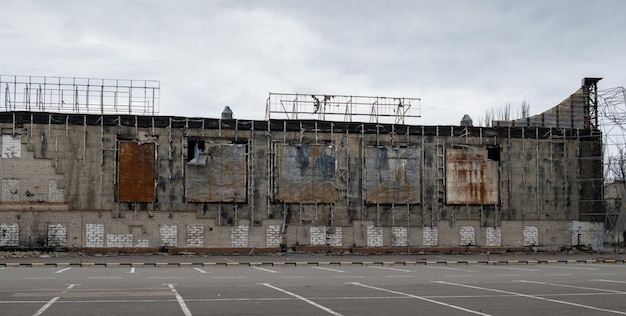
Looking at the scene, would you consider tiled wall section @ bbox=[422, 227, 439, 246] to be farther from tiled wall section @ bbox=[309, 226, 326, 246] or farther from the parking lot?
the parking lot

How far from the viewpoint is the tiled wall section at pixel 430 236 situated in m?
45.4

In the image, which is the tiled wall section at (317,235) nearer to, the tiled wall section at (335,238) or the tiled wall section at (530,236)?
the tiled wall section at (335,238)

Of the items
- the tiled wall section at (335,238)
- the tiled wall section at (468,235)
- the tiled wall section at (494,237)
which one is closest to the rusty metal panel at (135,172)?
the tiled wall section at (335,238)

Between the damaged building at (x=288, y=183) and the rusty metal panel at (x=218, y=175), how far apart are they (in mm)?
61

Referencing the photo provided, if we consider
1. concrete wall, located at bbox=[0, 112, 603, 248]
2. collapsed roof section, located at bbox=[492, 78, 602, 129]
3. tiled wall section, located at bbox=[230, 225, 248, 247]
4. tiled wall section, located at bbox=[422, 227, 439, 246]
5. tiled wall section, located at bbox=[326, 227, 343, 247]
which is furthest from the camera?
collapsed roof section, located at bbox=[492, 78, 602, 129]

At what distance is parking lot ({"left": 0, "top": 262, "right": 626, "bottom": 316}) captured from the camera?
16.2m

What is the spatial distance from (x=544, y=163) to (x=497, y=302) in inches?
1245

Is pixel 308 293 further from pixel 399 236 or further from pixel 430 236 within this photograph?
pixel 430 236

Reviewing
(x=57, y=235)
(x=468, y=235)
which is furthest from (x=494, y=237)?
(x=57, y=235)

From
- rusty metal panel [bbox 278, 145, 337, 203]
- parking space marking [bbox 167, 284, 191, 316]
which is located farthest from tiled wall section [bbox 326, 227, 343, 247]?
parking space marking [bbox 167, 284, 191, 316]

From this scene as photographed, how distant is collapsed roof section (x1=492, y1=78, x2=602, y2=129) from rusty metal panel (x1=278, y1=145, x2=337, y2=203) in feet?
43.1

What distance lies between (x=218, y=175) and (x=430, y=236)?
13.3 meters

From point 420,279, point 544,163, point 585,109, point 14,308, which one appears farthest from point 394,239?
point 14,308

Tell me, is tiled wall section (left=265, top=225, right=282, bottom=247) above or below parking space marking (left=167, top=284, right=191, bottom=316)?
above
